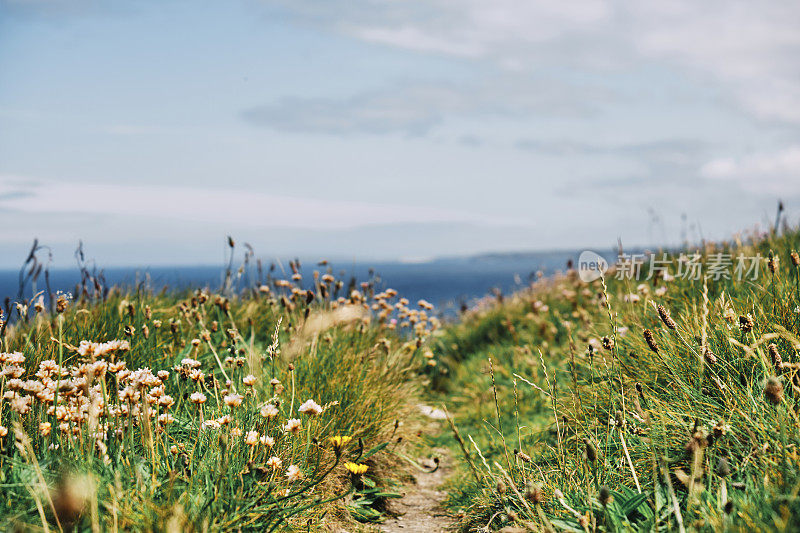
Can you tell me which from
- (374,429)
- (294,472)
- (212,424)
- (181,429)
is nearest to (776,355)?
(294,472)

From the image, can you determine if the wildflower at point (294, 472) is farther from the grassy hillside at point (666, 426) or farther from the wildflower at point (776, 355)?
the wildflower at point (776, 355)

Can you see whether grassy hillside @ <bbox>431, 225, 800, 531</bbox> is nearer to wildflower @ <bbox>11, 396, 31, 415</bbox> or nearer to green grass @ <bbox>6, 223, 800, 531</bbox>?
green grass @ <bbox>6, 223, 800, 531</bbox>

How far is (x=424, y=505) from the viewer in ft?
13.1

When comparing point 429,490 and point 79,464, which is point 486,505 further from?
point 79,464

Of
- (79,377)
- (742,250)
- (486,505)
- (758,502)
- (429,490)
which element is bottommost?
(429,490)

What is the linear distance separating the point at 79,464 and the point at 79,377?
1.79 feet

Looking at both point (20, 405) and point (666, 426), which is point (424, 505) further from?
point (20, 405)

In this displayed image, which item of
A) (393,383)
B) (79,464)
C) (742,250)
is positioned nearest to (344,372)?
(393,383)

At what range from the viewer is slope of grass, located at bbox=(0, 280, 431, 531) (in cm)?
232

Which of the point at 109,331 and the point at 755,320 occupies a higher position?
the point at 755,320

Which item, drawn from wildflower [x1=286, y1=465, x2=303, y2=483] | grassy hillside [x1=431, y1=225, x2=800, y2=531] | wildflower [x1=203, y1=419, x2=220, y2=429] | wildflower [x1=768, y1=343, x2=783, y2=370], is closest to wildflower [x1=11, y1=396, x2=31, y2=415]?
wildflower [x1=203, y1=419, x2=220, y2=429]

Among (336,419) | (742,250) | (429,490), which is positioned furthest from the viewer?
(742,250)

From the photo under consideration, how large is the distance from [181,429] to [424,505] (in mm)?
1797

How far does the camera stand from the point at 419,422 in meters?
5.15
